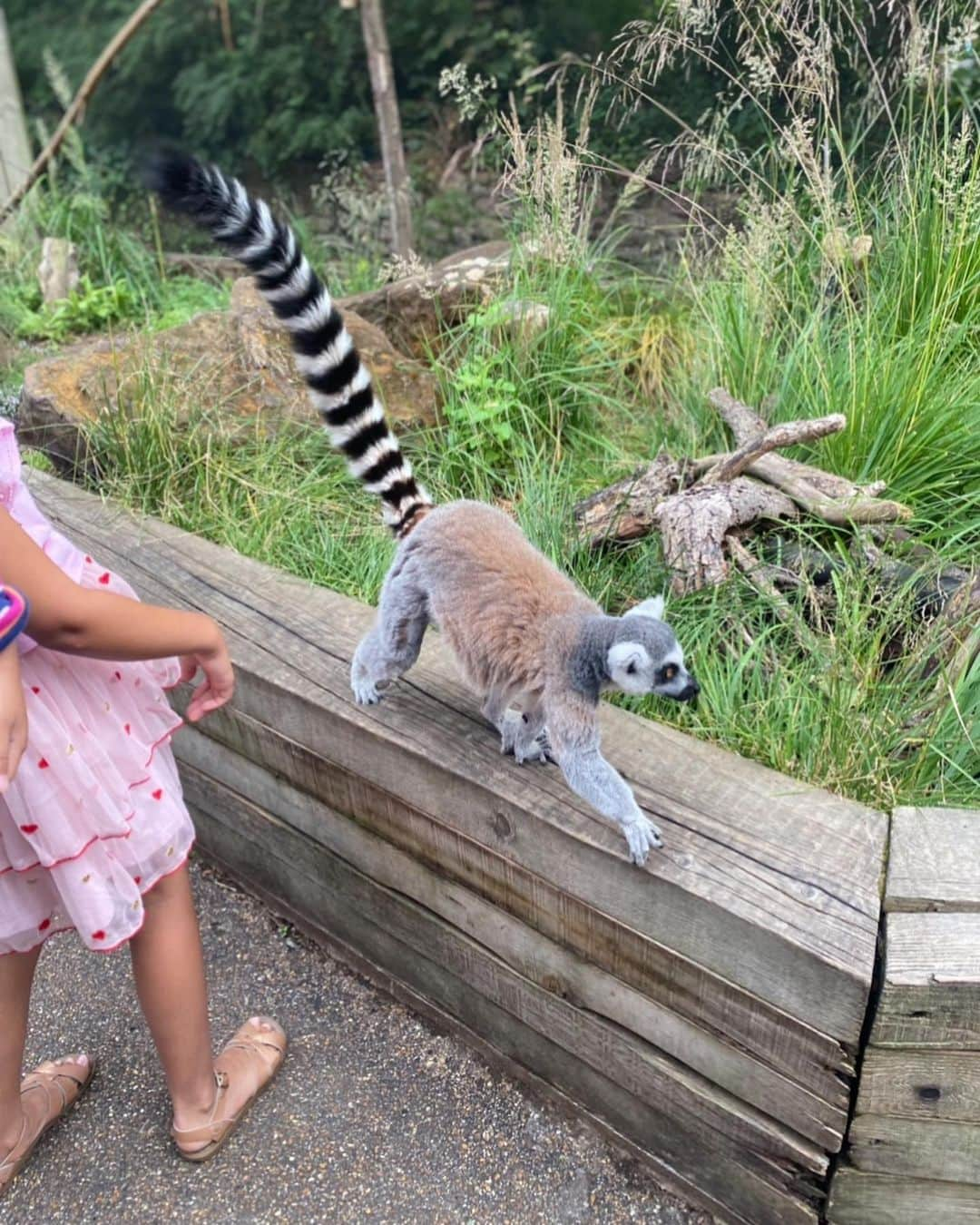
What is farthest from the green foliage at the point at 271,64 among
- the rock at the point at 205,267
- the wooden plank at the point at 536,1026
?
the wooden plank at the point at 536,1026

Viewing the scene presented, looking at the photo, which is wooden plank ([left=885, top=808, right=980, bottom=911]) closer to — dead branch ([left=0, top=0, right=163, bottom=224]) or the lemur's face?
the lemur's face

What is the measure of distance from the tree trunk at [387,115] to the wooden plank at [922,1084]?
3556 millimetres

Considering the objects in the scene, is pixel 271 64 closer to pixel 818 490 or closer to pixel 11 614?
pixel 818 490

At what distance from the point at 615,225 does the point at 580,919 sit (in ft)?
11.3

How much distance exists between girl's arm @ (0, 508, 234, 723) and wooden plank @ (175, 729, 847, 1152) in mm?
590

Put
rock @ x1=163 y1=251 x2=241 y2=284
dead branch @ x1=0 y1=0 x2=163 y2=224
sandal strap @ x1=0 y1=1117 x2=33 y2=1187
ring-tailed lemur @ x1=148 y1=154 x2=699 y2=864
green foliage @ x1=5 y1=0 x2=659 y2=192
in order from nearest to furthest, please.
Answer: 1. ring-tailed lemur @ x1=148 y1=154 x2=699 y2=864
2. sandal strap @ x1=0 y1=1117 x2=33 y2=1187
3. dead branch @ x1=0 y1=0 x2=163 y2=224
4. rock @ x1=163 y1=251 x2=241 y2=284
5. green foliage @ x1=5 y1=0 x2=659 y2=192

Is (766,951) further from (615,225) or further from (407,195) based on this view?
(407,195)

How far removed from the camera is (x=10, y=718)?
1.14 metres

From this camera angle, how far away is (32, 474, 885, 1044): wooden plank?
1295 millimetres

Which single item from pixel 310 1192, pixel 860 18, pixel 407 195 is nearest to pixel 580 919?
pixel 310 1192

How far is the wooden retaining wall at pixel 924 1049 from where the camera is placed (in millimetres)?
1225

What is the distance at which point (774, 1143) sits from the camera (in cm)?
145

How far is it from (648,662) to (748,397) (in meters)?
1.51

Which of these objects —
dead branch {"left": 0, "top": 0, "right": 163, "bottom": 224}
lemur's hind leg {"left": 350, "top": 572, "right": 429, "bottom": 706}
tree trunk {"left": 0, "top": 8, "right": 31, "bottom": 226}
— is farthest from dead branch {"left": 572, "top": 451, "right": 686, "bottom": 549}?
tree trunk {"left": 0, "top": 8, "right": 31, "bottom": 226}
